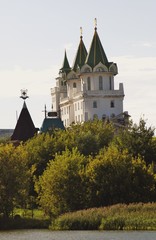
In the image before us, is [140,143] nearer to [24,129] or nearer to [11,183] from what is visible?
[11,183]

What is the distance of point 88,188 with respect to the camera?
76688mm

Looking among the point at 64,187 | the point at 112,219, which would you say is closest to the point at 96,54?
the point at 64,187

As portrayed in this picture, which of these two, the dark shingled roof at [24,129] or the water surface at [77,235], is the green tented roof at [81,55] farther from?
the water surface at [77,235]

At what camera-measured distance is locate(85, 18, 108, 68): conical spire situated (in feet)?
594

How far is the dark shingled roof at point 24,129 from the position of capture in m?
130

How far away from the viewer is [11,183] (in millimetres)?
78875

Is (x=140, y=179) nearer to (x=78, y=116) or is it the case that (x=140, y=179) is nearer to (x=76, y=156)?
(x=76, y=156)

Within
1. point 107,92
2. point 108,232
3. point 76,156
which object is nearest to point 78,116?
point 107,92

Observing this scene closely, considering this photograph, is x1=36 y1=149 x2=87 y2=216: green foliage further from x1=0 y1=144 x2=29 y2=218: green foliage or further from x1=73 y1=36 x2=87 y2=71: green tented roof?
x1=73 y1=36 x2=87 y2=71: green tented roof

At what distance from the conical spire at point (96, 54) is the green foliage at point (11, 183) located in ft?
336

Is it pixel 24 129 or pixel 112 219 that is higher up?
pixel 24 129

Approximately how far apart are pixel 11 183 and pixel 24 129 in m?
52.6

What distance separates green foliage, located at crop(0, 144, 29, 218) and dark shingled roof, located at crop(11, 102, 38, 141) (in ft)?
165

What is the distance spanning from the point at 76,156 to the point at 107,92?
353 ft
